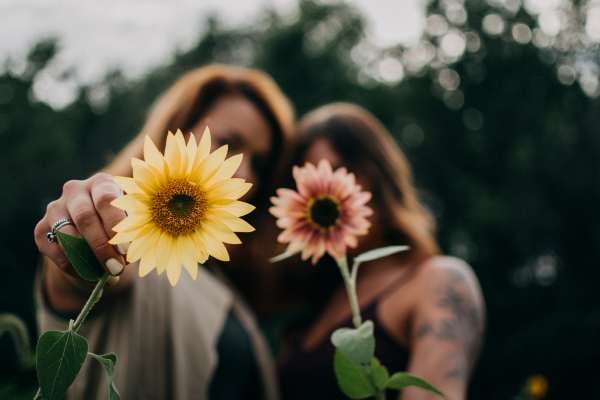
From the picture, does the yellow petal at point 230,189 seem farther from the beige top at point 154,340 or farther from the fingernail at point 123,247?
the beige top at point 154,340

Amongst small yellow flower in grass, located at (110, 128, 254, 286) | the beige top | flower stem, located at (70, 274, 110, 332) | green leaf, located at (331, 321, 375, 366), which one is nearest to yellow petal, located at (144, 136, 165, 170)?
small yellow flower in grass, located at (110, 128, 254, 286)

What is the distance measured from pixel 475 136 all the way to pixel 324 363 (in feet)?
52.9

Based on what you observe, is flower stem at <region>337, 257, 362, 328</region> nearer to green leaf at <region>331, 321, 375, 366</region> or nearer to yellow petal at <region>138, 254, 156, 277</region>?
green leaf at <region>331, 321, 375, 366</region>

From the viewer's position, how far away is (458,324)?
5.80ft

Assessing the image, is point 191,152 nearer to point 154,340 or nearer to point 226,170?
point 226,170

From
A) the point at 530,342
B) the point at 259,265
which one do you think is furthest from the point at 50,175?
the point at 259,265

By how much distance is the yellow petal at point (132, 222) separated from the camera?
0.56m

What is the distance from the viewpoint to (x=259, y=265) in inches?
114

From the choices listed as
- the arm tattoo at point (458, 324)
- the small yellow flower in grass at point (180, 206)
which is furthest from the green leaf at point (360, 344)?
the arm tattoo at point (458, 324)

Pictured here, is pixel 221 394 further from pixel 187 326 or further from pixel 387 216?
pixel 387 216

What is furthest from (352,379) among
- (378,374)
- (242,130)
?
(242,130)

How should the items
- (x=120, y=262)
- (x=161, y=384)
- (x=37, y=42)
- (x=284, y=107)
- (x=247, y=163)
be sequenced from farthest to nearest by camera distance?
1. (x=37, y=42)
2. (x=284, y=107)
3. (x=247, y=163)
4. (x=161, y=384)
5. (x=120, y=262)

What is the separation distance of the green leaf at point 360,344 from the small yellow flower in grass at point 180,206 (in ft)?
0.51

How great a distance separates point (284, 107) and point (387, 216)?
0.71m
